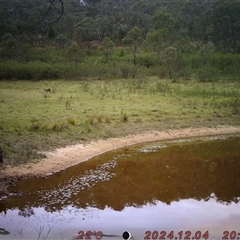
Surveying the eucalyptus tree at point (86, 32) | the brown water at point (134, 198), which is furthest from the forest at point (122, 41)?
the brown water at point (134, 198)

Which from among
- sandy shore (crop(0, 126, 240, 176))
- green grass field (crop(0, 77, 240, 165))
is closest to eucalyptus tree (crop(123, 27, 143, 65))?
green grass field (crop(0, 77, 240, 165))

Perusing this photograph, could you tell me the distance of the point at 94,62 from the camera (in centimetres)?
2744

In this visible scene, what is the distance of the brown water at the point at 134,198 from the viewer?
646 centimetres

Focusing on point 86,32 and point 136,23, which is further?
point 136,23

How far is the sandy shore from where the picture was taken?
9.24 meters

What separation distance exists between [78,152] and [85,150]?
0.96 feet

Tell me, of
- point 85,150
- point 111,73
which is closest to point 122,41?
point 111,73

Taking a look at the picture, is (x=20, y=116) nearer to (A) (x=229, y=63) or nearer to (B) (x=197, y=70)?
(B) (x=197, y=70)

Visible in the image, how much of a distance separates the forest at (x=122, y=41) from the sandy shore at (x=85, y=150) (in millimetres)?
9947

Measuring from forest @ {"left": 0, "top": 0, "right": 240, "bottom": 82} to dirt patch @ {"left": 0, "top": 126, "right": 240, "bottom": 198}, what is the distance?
32.7 feet

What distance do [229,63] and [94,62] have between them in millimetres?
9120

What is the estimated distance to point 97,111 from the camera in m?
15.2

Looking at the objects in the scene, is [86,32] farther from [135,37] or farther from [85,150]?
[85,150]

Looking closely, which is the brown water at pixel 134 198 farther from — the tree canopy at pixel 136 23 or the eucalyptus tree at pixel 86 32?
the eucalyptus tree at pixel 86 32
